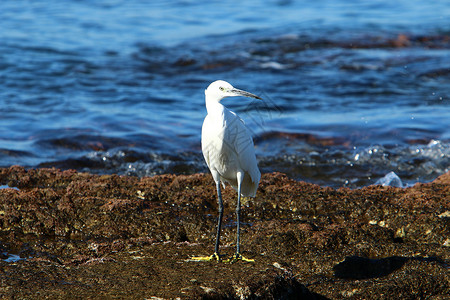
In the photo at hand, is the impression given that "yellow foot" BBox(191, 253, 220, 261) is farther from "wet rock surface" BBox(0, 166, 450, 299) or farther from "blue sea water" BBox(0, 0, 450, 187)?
"blue sea water" BBox(0, 0, 450, 187)

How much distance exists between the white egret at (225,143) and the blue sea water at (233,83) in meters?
2.84

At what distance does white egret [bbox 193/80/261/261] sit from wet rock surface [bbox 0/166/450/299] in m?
0.45

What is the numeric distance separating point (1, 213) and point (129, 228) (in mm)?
1355

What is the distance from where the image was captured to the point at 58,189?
5922 mm

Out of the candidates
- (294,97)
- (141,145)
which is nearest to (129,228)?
(141,145)

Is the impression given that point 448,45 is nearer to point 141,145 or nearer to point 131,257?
point 141,145

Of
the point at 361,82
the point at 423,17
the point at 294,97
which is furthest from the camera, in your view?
the point at 423,17

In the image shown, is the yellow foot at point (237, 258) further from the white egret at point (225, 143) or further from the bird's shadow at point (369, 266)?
the bird's shadow at point (369, 266)

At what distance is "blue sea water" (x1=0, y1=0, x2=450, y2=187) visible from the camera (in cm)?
936

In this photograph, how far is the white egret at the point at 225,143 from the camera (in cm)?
457

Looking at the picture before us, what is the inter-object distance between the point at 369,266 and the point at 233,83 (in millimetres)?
10300

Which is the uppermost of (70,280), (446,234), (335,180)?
→ (70,280)

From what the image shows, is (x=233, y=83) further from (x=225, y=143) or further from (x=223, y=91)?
(x=223, y=91)

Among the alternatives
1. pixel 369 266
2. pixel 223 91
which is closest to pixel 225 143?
pixel 223 91
